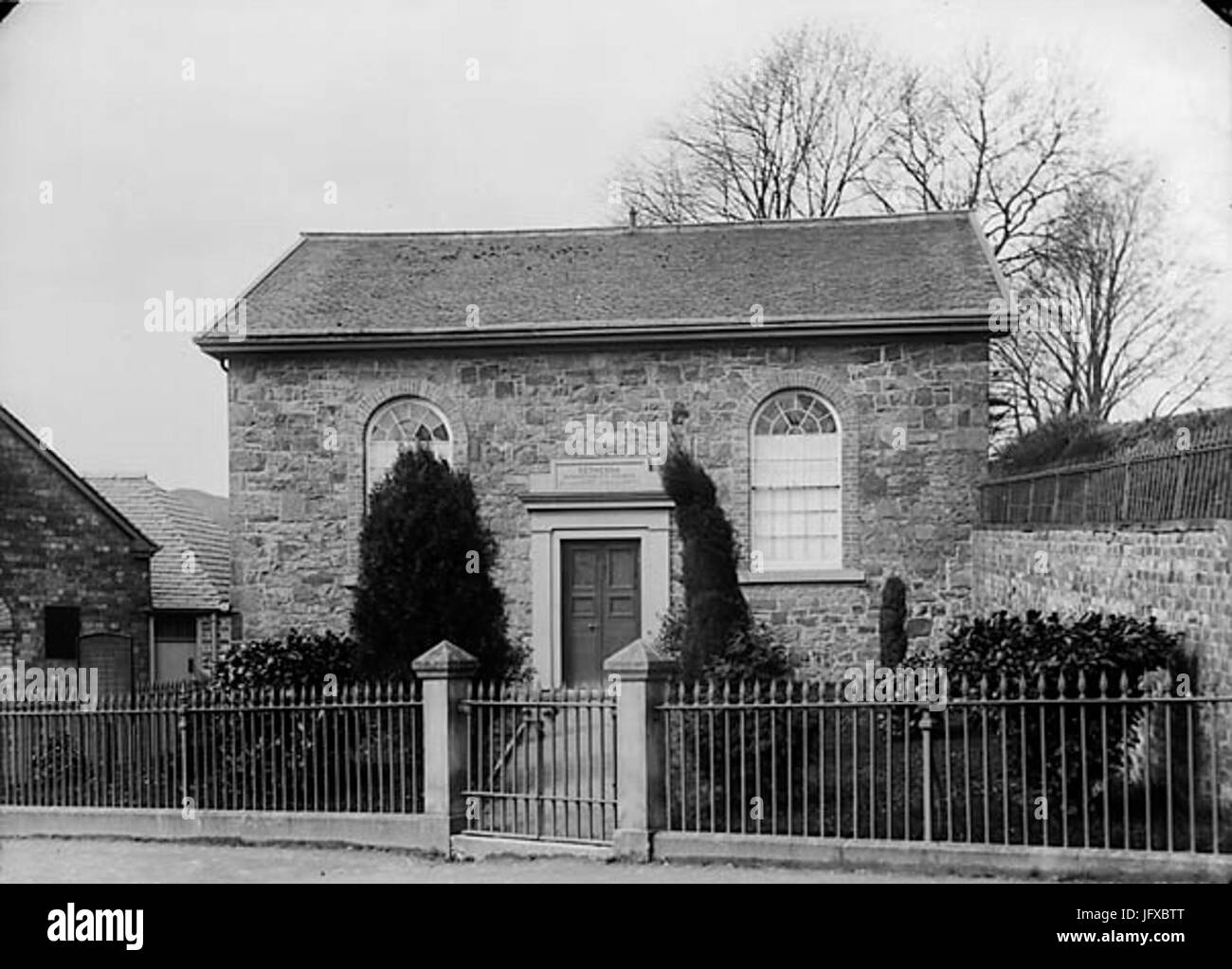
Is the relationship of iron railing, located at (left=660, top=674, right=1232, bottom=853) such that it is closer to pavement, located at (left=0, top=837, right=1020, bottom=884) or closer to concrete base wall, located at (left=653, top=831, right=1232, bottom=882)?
concrete base wall, located at (left=653, top=831, right=1232, bottom=882)

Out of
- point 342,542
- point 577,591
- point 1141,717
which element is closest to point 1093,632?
point 1141,717

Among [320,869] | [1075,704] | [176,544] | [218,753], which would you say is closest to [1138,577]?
[1075,704]

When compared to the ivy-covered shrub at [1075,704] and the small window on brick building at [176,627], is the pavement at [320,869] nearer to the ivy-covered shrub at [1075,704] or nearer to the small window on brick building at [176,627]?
the ivy-covered shrub at [1075,704]

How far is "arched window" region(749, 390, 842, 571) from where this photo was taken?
19.6 m

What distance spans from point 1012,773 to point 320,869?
518cm

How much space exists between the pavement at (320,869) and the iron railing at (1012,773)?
1.59ft

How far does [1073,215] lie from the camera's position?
3148cm

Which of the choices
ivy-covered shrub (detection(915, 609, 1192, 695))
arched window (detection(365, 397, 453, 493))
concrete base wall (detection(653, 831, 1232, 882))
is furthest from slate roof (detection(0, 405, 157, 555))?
ivy-covered shrub (detection(915, 609, 1192, 695))

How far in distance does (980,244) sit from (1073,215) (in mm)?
11625

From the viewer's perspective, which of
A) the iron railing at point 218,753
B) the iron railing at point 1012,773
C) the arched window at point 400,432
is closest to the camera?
the iron railing at point 1012,773

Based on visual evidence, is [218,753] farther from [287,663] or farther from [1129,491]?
[1129,491]

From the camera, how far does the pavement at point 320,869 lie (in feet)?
37.1

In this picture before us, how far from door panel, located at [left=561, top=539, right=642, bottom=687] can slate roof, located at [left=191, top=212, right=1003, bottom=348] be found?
2.70 meters

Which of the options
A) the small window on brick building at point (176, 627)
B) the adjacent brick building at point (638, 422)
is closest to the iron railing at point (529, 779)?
the adjacent brick building at point (638, 422)
